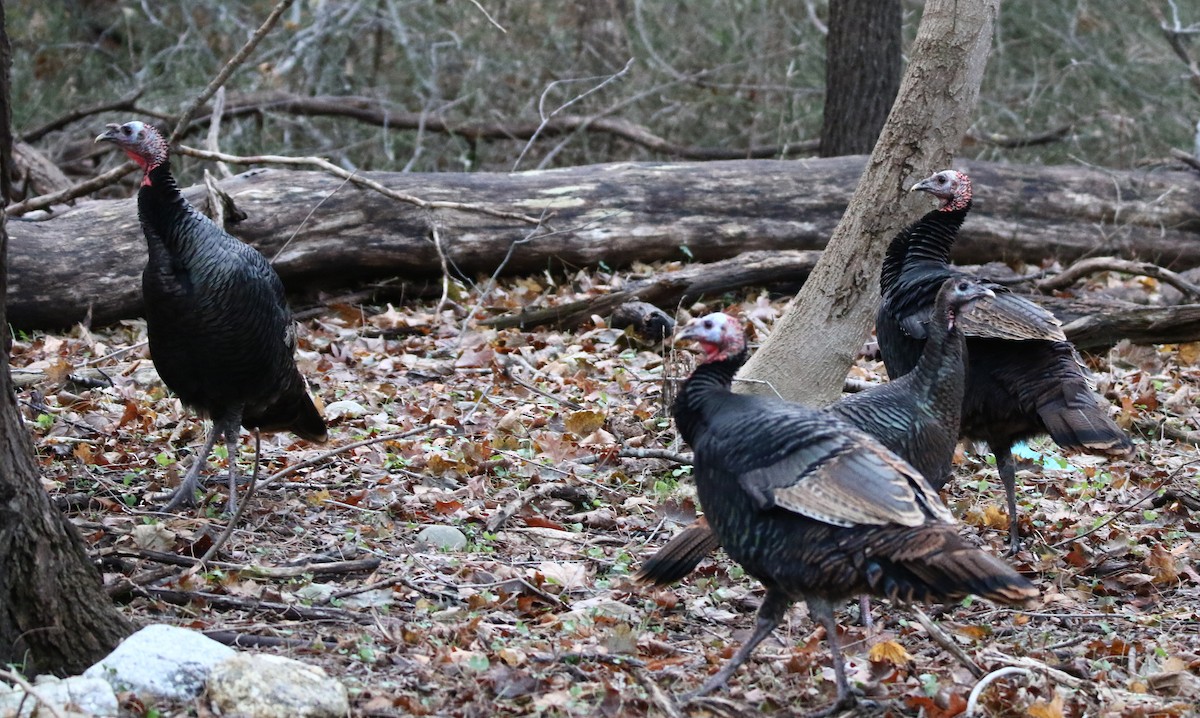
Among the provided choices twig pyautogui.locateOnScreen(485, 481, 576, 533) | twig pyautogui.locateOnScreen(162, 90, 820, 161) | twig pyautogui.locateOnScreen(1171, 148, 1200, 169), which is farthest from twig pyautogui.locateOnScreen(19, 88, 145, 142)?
twig pyautogui.locateOnScreen(1171, 148, 1200, 169)

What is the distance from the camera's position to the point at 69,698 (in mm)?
3035

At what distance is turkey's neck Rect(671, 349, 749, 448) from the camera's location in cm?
393

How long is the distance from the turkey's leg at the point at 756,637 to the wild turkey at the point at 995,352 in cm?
184

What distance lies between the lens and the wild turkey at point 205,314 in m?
5.09

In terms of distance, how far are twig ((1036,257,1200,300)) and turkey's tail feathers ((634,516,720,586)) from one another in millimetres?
4689

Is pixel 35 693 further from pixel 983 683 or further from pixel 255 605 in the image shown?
pixel 983 683

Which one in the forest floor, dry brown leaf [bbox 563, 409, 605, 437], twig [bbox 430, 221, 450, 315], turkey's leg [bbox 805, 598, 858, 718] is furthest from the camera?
twig [bbox 430, 221, 450, 315]

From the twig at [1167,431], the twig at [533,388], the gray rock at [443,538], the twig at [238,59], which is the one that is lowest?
the twig at [533,388]

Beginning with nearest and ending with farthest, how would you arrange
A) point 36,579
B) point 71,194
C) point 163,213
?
point 36,579, point 163,213, point 71,194

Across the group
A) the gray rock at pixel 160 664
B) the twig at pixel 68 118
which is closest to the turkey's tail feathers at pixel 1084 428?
the gray rock at pixel 160 664

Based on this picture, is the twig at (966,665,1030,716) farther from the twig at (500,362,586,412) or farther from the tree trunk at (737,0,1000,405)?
the twig at (500,362,586,412)

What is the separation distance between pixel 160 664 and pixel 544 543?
1.94 meters

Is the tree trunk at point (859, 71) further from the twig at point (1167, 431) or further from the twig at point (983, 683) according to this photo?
the twig at point (983, 683)

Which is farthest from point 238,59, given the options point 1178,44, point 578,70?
point 1178,44
